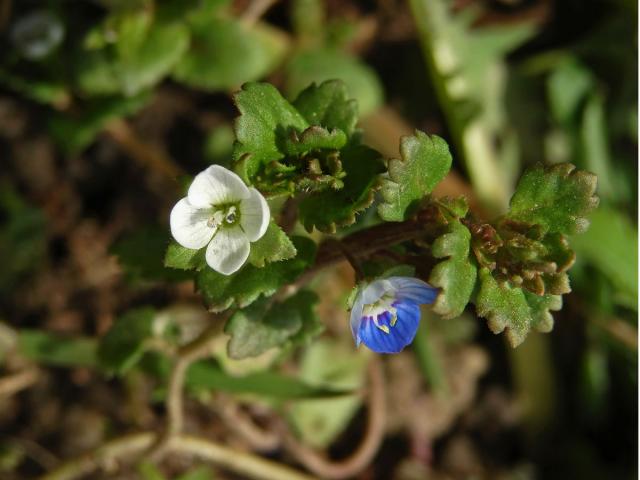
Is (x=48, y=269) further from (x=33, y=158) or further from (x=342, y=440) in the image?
(x=342, y=440)

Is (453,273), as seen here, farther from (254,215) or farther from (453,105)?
(453,105)

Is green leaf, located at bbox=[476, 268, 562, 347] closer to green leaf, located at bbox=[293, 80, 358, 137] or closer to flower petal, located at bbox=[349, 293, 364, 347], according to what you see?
flower petal, located at bbox=[349, 293, 364, 347]

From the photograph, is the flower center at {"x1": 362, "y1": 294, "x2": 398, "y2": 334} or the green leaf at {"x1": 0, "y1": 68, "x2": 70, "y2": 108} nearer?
the flower center at {"x1": 362, "y1": 294, "x2": 398, "y2": 334}

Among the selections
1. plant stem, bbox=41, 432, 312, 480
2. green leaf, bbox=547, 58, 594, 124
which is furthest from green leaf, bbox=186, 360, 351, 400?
green leaf, bbox=547, 58, 594, 124

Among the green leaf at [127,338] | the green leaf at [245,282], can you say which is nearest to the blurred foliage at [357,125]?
the green leaf at [127,338]

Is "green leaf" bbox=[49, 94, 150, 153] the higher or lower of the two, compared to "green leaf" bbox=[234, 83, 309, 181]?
lower

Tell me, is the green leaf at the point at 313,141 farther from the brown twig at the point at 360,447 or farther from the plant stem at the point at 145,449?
the brown twig at the point at 360,447

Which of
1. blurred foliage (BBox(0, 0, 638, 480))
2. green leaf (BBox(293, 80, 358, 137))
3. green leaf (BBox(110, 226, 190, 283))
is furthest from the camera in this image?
blurred foliage (BBox(0, 0, 638, 480))
